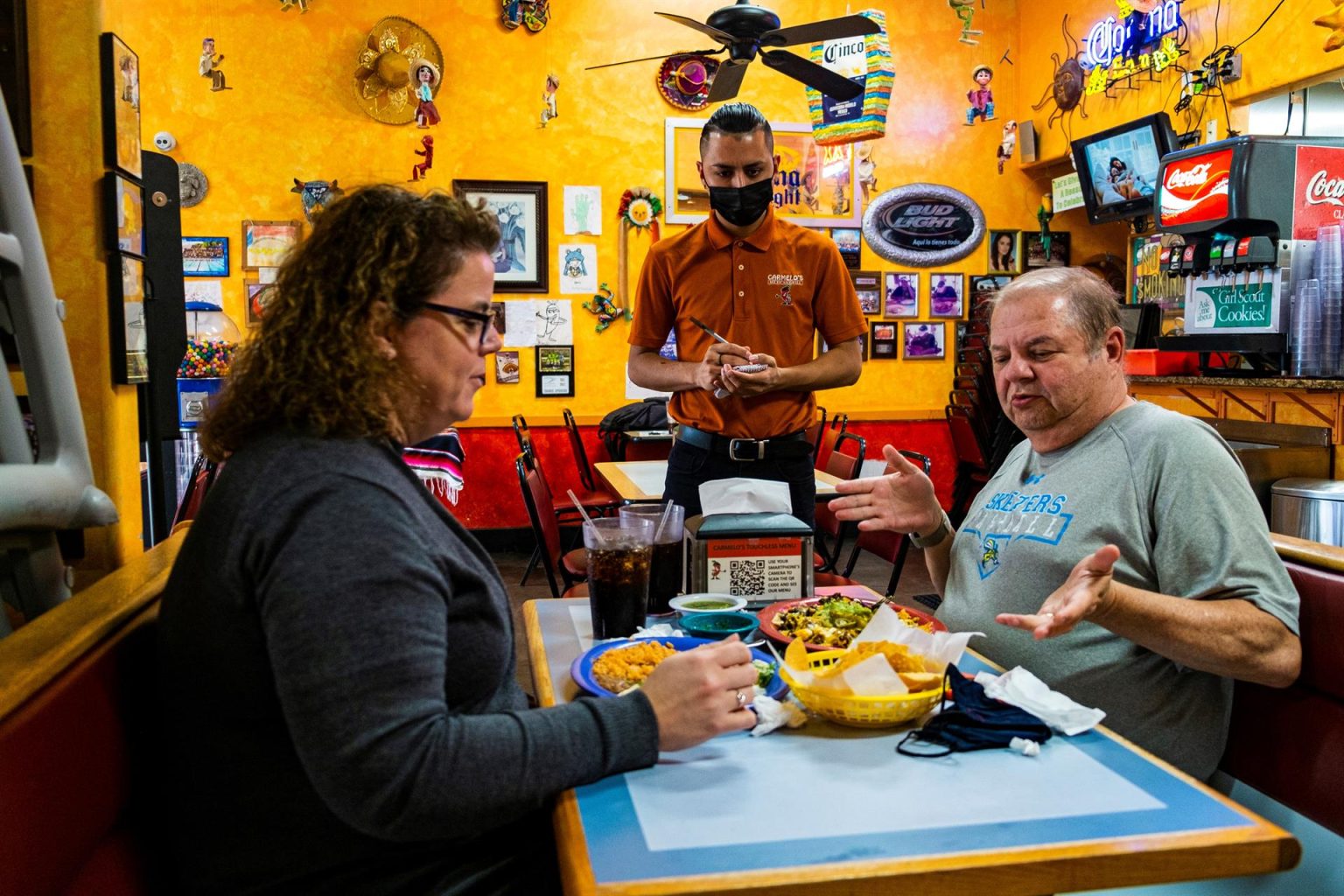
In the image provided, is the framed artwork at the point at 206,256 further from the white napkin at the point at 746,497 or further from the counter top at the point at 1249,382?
the counter top at the point at 1249,382

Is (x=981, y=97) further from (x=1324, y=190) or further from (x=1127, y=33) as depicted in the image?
(x=1324, y=190)

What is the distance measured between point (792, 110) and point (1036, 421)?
5.94 meters

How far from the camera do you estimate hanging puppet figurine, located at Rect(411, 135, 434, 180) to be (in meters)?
6.89

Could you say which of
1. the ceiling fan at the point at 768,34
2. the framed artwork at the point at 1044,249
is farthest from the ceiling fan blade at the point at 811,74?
the framed artwork at the point at 1044,249

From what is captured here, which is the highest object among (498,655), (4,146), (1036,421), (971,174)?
(971,174)

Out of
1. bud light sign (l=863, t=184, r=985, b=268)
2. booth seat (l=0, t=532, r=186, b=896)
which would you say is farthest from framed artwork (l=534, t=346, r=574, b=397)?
booth seat (l=0, t=532, r=186, b=896)

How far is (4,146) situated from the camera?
1.41m

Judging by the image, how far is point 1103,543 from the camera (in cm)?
173

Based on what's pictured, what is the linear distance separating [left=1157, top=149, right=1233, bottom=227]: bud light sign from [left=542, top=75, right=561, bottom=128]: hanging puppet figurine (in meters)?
3.91

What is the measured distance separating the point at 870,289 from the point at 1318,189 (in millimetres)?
3142

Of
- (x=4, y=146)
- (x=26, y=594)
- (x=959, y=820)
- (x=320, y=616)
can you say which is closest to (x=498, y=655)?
(x=320, y=616)

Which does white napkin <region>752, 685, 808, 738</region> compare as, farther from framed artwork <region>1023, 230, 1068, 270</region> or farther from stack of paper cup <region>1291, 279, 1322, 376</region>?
framed artwork <region>1023, 230, 1068, 270</region>

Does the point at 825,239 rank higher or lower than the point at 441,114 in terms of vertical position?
lower

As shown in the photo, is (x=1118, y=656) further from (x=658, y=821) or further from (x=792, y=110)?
(x=792, y=110)
